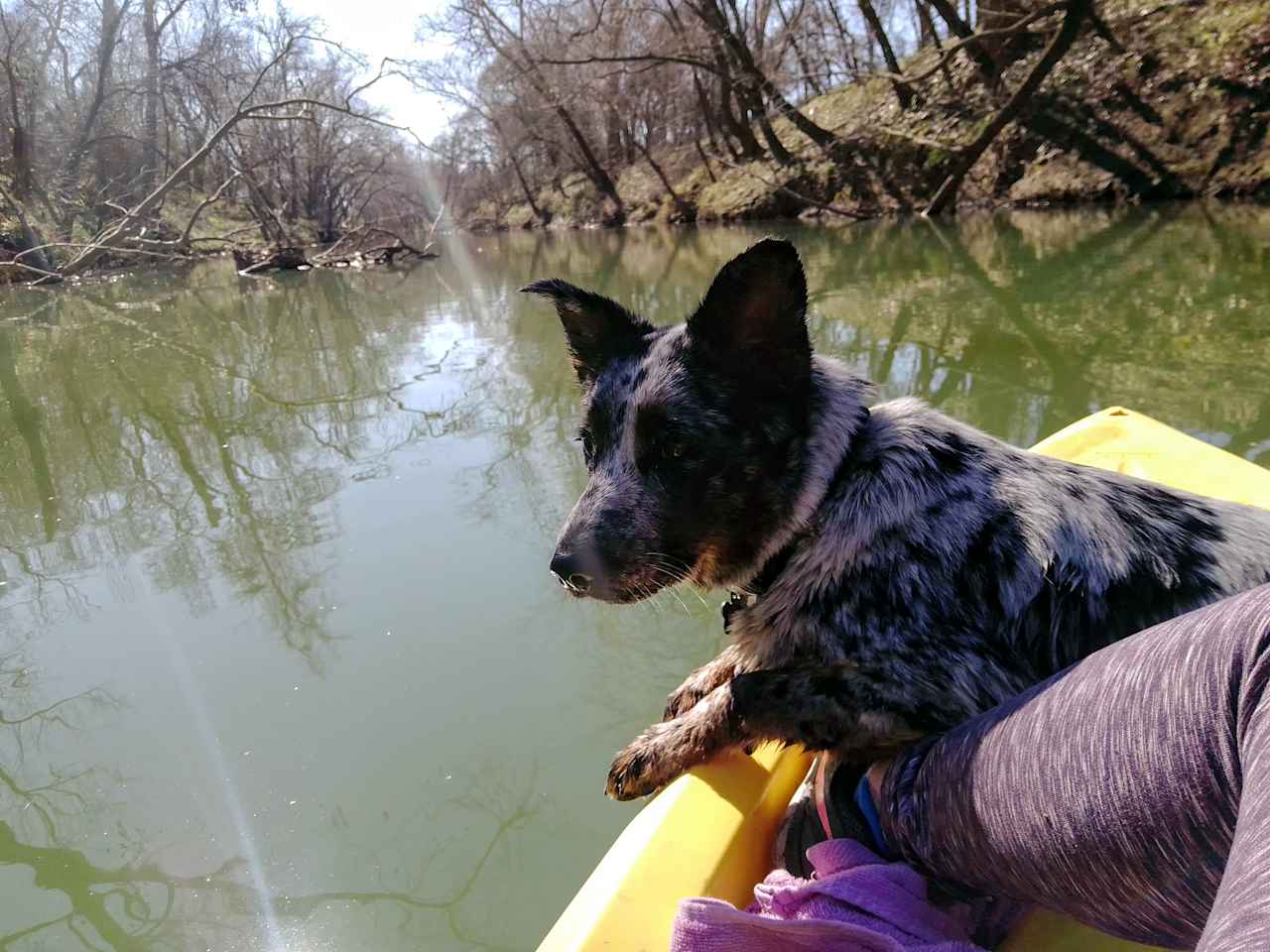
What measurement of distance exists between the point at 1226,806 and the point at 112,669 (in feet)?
15.5

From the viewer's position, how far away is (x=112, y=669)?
420cm

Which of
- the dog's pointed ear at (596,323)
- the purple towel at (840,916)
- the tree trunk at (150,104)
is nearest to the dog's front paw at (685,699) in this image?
the purple towel at (840,916)

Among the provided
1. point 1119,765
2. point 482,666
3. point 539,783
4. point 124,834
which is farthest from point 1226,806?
point 124,834

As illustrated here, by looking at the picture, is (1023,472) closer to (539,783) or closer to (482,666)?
(539,783)

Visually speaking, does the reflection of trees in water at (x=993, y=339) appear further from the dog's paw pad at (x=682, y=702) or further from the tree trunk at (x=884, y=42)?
the tree trunk at (x=884, y=42)

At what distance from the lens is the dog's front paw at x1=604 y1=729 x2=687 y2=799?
7.92ft

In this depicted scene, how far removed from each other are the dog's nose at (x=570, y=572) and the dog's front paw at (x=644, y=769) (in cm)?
55

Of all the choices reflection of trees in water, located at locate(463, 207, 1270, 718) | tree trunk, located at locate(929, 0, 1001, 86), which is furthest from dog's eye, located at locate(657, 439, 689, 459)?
tree trunk, located at locate(929, 0, 1001, 86)

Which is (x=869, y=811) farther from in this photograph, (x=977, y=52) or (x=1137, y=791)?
(x=977, y=52)

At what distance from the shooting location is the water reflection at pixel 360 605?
2912 millimetres

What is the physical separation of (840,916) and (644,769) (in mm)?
819

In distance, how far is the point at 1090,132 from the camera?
68.7 ft

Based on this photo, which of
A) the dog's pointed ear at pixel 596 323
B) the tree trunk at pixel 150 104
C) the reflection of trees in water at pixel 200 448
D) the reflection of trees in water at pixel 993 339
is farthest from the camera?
the tree trunk at pixel 150 104

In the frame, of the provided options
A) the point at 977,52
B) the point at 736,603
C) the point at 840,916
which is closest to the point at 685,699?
the point at 736,603
